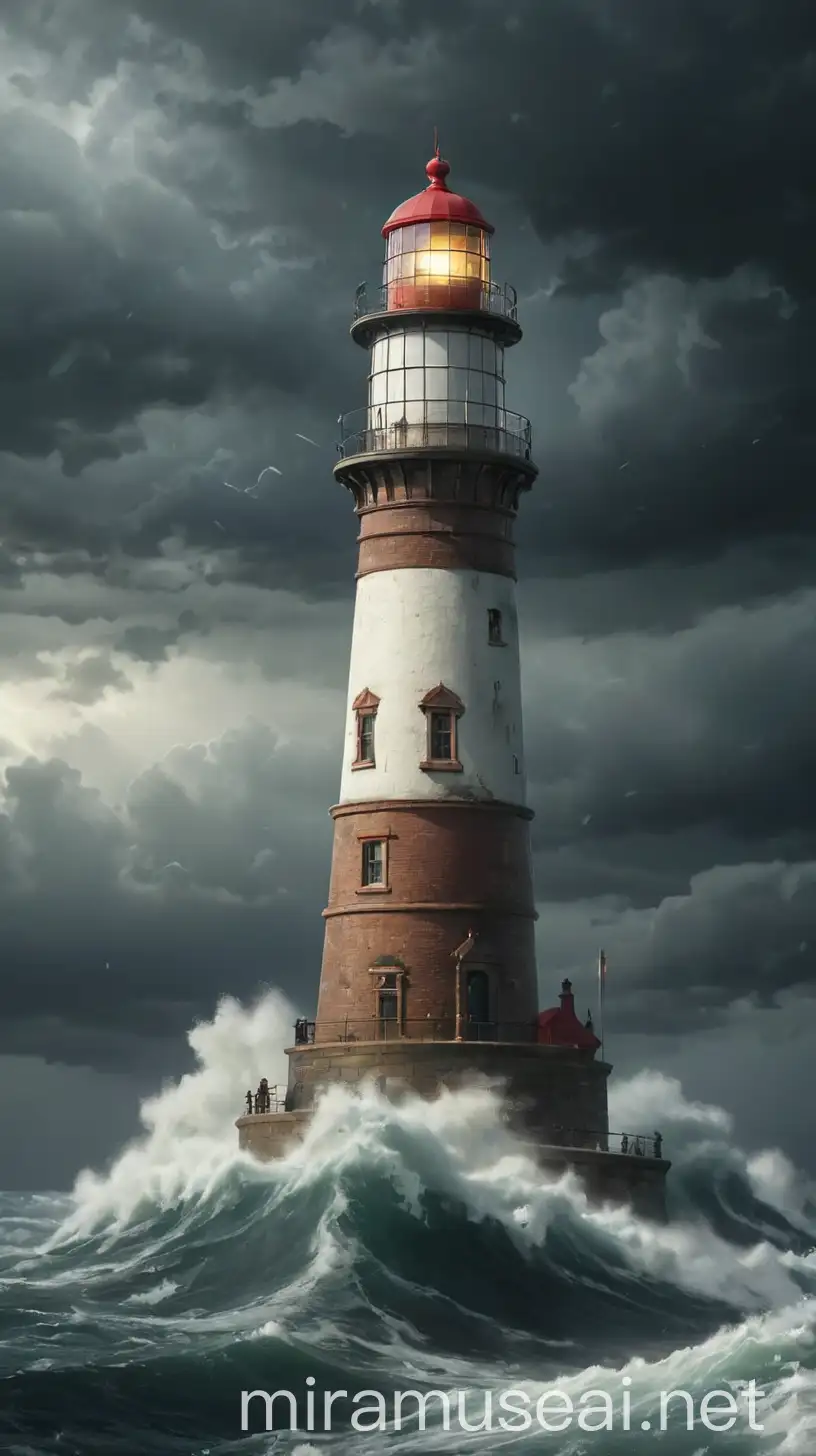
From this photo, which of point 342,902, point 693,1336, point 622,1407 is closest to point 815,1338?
point 622,1407

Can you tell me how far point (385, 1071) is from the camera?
193 feet

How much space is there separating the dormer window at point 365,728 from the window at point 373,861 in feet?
6.21

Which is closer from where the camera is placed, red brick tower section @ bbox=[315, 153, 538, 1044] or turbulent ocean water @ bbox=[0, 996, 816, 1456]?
turbulent ocean water @ bbox=[0, 996, 816, 1456]

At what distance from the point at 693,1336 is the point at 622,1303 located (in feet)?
9.29

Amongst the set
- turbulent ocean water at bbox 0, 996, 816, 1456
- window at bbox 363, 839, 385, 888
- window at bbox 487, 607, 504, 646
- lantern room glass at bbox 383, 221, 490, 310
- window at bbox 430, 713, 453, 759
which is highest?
lantern room glass at bbox 383, 221, 490, 310

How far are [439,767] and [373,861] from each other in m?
2.68

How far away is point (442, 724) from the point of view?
61438 millimetres

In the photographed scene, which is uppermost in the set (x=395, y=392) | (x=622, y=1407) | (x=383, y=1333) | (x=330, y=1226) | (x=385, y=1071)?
(x=395, y=392)

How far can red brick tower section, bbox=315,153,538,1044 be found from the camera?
2383 inches

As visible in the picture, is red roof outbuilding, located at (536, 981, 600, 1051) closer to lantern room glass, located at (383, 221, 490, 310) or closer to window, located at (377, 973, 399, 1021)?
window, located at (377, 973, 399, 1021)

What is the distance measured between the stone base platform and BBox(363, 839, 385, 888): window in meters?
3.97

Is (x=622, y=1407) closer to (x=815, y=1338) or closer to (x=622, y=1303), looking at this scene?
(x=815, y=1338)

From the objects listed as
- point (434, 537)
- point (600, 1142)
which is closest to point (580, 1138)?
point (600, 1142)

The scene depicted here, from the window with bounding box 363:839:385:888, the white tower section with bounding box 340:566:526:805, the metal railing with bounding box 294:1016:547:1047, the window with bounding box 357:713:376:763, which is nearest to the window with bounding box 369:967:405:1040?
the metal railing with bounding box 294:1016:547:1047
